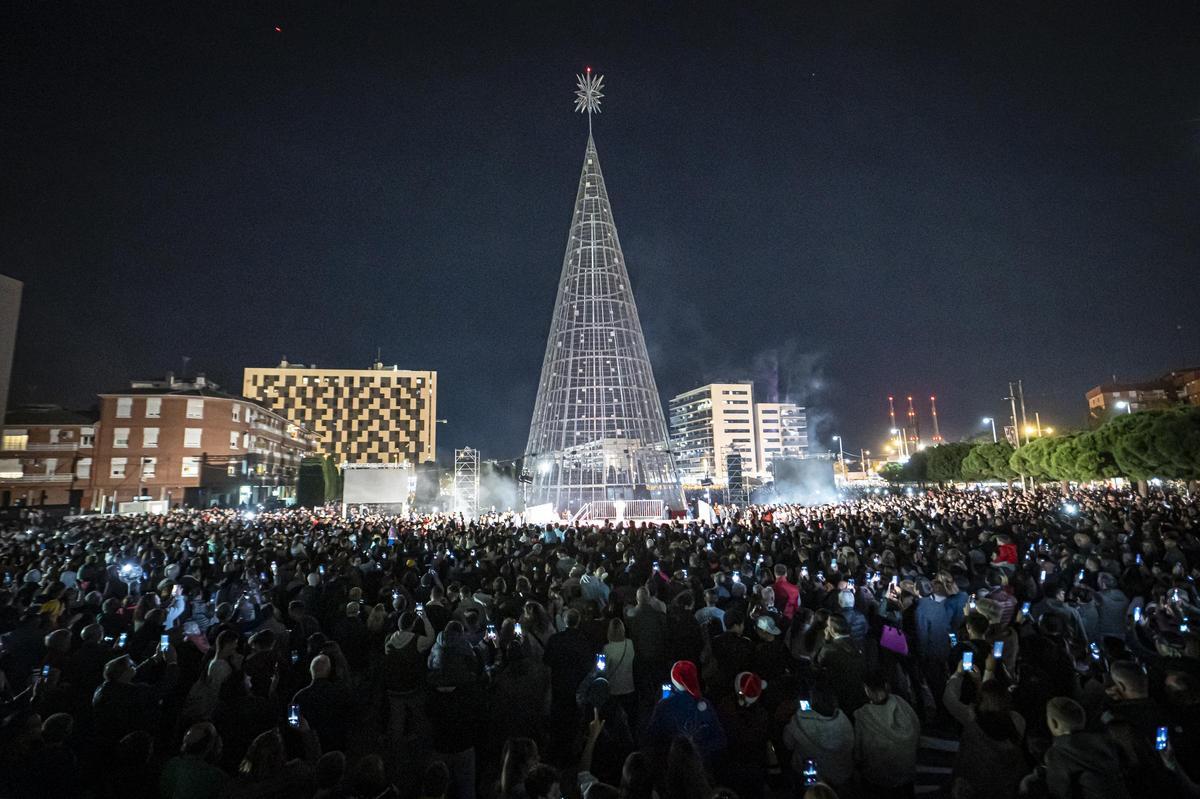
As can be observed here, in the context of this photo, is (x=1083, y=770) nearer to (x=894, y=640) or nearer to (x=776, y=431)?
(x=894, y=640)

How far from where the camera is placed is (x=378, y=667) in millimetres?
7598

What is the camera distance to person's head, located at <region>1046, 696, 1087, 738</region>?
3895 millimetres

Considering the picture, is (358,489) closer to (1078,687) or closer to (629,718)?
(629,718)

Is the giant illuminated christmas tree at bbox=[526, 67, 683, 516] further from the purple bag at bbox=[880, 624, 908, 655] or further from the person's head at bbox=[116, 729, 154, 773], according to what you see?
the person's head at bbox=[116, 729, 154, 773]

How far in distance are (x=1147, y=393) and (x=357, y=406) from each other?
155305mm

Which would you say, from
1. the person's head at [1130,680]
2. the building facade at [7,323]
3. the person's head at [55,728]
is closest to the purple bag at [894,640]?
the person's head at [1130,680]

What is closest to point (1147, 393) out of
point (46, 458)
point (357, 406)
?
point (357, 406)

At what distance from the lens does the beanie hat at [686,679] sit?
460cm

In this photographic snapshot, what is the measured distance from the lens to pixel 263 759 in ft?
12.8

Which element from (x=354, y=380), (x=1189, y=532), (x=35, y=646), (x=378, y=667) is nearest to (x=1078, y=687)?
(x=378, y=667)

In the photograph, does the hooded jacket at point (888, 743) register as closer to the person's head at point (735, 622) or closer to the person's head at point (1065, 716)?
the person's head at point (1065, 716)

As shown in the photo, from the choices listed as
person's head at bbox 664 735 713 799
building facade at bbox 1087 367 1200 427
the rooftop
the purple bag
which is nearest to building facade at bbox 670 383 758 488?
building facade at bbox 1087 367 1200 427

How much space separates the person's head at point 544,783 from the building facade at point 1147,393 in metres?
140

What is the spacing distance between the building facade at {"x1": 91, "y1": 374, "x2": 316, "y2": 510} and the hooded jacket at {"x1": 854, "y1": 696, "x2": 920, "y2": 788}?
5637cm
